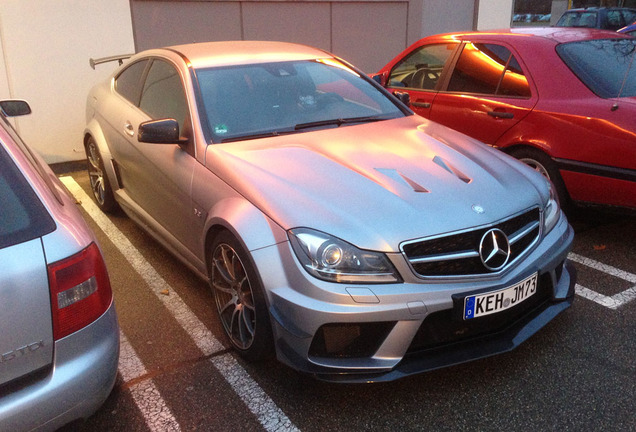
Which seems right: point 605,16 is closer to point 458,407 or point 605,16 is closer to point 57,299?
point 458,407

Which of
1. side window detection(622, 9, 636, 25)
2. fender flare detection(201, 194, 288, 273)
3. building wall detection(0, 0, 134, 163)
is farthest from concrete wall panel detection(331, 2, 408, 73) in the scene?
side window detection(622, 9, 636, 25)

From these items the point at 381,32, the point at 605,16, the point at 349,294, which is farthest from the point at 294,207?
the point at 605,16

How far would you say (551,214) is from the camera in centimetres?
308

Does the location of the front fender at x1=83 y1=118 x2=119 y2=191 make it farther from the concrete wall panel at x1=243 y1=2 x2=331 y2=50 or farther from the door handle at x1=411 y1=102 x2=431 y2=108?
the concrete wall panel at x1=243 y1=2 x2=331 y2=50

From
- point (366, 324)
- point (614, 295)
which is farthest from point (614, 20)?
point (366, 324)

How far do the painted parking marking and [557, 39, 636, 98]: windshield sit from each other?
3.93 feet

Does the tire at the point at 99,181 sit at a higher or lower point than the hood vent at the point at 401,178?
lower

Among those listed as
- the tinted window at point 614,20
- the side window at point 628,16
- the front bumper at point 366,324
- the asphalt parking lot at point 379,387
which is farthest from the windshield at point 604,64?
the side window at point 628,16

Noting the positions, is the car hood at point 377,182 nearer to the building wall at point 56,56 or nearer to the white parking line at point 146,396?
the white parking line at point 146,396

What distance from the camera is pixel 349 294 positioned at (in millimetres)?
2418

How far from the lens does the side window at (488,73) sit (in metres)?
4.71

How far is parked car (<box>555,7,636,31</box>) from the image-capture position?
1652 cm

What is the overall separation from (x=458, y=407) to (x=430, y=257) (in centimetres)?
71

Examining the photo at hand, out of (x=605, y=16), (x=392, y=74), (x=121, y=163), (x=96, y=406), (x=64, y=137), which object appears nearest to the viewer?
(x=96, y=406)
